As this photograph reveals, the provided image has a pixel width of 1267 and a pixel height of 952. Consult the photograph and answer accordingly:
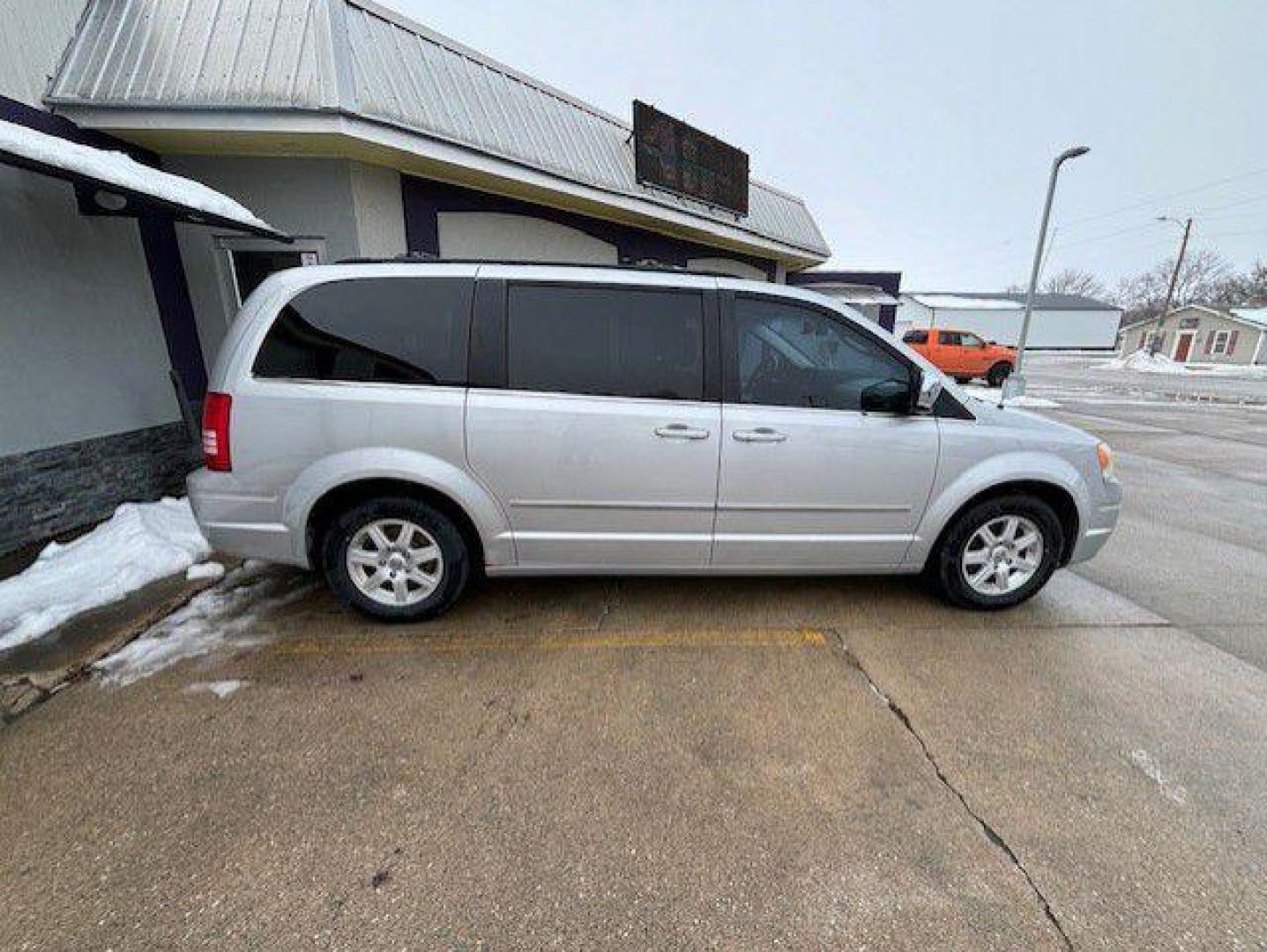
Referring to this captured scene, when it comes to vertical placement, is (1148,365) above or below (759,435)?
below

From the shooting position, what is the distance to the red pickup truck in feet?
69.6

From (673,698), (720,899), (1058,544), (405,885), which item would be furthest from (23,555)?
(1058,544)

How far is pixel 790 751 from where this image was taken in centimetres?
235

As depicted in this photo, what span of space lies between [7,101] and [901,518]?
6.75m

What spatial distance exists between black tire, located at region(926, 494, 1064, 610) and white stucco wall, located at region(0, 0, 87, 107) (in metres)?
7.15

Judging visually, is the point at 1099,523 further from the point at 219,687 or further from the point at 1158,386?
the point at 1158,386

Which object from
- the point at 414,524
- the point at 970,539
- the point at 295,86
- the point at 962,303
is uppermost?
the point at 962,303

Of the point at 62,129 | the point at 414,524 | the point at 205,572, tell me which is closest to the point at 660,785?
the point at 414,524

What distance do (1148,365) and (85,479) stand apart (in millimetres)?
51975

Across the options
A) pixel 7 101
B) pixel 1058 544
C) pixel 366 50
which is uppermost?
pixel 366 50

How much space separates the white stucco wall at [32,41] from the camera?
4.16 meters

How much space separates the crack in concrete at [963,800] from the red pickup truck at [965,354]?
21.2 metres

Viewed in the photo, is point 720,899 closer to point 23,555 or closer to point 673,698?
point 673,698

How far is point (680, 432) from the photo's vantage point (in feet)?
9.95
